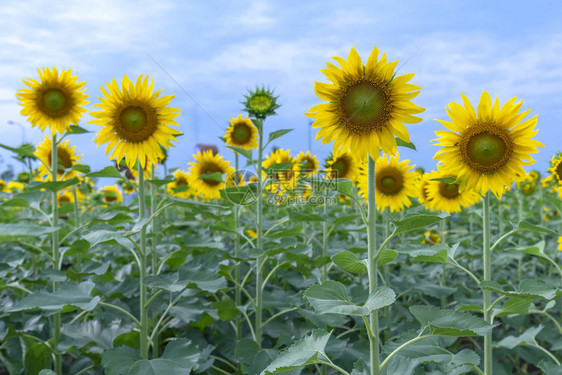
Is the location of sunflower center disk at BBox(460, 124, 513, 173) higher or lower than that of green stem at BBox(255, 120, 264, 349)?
higher

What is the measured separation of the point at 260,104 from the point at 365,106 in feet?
4.57

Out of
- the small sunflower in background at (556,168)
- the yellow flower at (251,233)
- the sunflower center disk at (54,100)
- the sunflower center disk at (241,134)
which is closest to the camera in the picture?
the small sunflower in background at (556,168)

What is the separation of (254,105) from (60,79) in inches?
65.6

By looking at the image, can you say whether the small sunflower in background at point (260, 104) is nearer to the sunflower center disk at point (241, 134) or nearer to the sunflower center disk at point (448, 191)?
the sunflower center disk at point (241, 134)

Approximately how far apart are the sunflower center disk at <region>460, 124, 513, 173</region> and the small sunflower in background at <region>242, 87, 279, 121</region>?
1.37m

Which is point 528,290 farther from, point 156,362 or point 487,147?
point 156,362

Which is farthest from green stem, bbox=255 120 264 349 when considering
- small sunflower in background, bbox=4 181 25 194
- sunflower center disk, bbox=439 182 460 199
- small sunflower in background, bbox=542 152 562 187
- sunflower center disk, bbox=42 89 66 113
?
small sunflower in background, bbox=4 181 25 194

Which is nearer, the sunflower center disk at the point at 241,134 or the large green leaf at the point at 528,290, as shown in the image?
the large green leaf at the point at 528,290

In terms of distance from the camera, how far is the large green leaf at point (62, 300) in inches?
91.6

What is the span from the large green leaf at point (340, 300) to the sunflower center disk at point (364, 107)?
2.24 ft

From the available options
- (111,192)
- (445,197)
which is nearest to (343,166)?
(445,197)

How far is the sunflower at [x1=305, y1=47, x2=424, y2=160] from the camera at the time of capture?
1.99 metres

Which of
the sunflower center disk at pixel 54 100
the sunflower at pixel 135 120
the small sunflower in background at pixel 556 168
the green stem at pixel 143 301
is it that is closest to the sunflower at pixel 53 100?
the sunflower center disk at pixel 54 100

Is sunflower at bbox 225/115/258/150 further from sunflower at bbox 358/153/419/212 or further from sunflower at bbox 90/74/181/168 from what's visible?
sunflower at bbox 90/74/181/168
